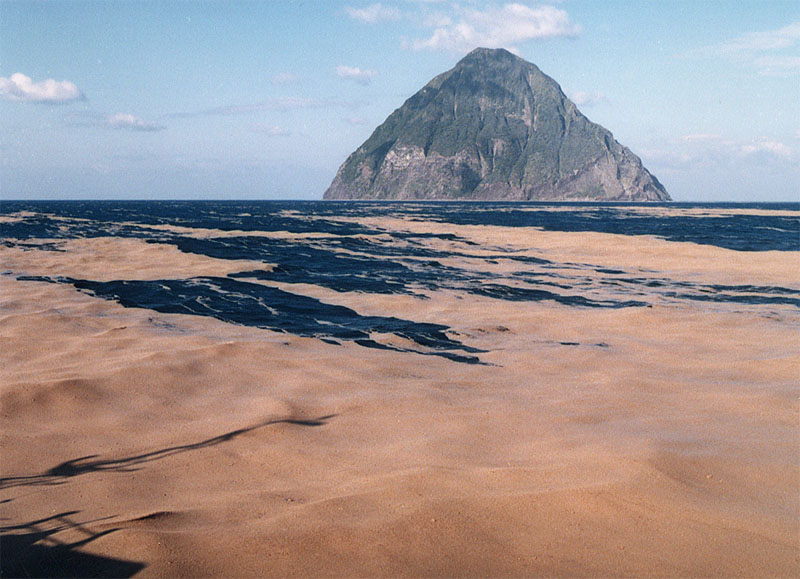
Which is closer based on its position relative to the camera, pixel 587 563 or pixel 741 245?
pixel 587 563

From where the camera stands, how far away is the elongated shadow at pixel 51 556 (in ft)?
12.6

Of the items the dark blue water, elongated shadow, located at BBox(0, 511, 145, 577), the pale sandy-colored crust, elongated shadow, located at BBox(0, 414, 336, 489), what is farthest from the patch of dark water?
elongated shadow, located at BBox(0, 511, 145, 577)

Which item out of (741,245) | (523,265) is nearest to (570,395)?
(523,265)

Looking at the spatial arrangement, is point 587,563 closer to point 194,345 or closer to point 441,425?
point 441,425

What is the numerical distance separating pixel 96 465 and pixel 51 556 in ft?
5.54

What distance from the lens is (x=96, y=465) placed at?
18.3 ft

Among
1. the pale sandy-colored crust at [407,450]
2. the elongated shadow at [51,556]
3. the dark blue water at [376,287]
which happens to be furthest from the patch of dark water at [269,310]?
the elongated shadow at [51,556]

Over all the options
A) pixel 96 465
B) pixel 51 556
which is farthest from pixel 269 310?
pixel 51 556

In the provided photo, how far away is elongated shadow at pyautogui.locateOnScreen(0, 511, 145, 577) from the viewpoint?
3.83m

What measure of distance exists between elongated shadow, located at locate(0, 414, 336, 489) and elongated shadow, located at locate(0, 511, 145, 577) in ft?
2.99

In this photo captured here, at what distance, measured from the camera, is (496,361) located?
9953 millimetres

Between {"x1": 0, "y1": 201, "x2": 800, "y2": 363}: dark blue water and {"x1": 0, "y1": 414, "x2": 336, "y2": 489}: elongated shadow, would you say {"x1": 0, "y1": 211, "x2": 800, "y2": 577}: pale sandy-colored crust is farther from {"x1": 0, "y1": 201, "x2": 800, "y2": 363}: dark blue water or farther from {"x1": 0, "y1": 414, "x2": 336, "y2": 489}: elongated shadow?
{"x1": 0, "y1": 201, "x2": 800, "y2": 363}: dark blue water

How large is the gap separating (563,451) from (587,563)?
76.4 inches

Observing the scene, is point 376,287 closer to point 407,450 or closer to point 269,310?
point 269,310
